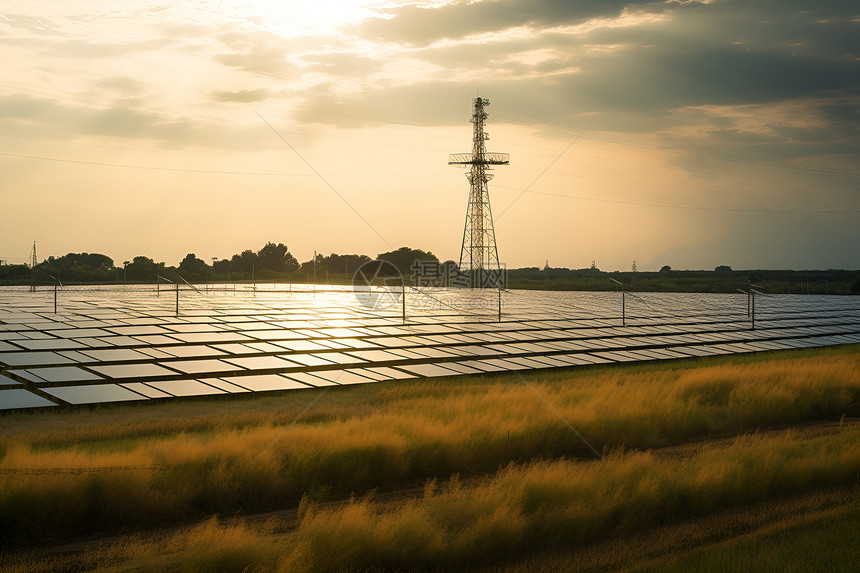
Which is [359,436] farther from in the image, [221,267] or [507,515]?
[221,267]

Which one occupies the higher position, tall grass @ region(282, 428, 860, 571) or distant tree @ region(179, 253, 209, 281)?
distant tree @ region(179, 253, 209, 281)

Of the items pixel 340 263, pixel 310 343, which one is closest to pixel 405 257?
pixel 340 263

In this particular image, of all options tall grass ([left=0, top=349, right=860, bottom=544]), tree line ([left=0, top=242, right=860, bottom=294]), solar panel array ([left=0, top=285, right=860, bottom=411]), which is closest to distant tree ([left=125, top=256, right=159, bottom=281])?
tree line ([left=0, top=242, right=860, bottom=294])

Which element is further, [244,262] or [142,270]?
[244,262]

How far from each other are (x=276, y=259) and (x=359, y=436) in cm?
17487

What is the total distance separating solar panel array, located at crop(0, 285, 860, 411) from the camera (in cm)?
2633

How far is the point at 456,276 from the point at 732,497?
113274 millimetres

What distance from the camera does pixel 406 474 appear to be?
57.6 feet

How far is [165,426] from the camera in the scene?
20.3 m

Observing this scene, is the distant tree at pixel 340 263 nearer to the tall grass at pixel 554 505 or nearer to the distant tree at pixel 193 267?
the distant tree at pixel 193 267

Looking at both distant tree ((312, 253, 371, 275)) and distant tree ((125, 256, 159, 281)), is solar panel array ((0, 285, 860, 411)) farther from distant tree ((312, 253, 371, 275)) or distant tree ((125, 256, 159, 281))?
distant tree ((312, 253, 371, 275))

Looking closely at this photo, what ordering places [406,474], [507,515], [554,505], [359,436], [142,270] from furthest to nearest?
[142,270], [359,436], [406,474], [554,505], [507,515]

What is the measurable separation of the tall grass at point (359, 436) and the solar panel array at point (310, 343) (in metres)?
2.36

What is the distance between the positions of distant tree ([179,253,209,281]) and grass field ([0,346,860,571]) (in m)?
139
